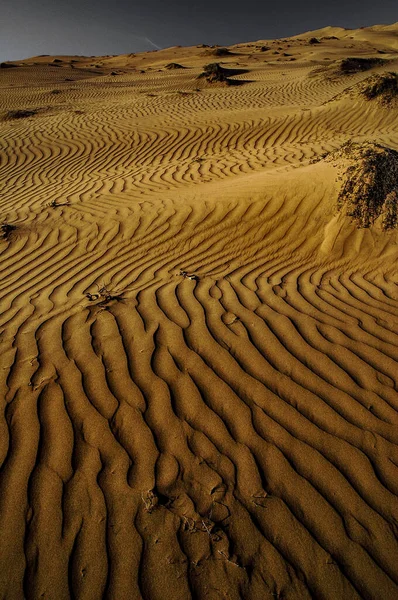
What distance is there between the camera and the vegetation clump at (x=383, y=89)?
35.2 ft

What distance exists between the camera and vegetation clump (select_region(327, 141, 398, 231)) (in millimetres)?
4305

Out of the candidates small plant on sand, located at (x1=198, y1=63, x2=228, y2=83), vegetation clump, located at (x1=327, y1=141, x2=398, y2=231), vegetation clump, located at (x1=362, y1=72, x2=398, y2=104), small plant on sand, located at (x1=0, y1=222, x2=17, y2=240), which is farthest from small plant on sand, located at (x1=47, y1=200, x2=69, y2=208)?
small plant on sand, located at (x1=198, y1=63, x2=228, y2=83)

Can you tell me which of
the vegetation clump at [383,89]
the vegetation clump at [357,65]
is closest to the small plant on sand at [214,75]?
the vegetation clump at [357,65]

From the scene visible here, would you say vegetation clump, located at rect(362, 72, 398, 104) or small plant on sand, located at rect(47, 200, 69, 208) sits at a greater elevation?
vegetation clump, located at rect(362, 72, 398, 104)

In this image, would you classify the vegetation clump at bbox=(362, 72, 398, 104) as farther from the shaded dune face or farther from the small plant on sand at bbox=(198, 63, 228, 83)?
the small plant on sand at bbox=(198, 63, 228, 83)

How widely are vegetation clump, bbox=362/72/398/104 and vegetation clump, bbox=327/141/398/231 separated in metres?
7.96

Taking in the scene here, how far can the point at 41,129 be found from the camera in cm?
1250

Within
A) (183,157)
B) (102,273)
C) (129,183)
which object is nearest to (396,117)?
(183,157)

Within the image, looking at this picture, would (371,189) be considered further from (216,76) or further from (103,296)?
(216,76)

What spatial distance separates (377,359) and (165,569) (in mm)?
1905

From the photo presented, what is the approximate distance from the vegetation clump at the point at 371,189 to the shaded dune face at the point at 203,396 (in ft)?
0.25

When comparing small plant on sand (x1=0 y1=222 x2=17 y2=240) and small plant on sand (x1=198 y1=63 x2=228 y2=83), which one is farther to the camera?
small plant on sand (x1=198 y1=63 x2=228 y2=83)

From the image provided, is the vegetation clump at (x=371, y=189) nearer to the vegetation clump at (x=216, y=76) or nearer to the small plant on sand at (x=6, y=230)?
the small plant on sand at (x=6, y=230)

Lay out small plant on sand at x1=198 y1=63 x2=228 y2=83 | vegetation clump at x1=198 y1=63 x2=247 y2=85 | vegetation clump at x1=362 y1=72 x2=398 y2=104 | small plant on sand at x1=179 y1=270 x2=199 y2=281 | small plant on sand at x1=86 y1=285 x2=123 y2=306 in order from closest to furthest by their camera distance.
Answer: small plant on sand at x1=86 y1=285 x2=123 y2=306 < small plant on sand at x1=179 y1=270 x2=199 y2=281 < vegetation clump at x1=362 y1=72 x2=398 y2=104 < vegetation clump at x1=198 y1=63 x2=247 y2=85 < small plant on sand at x1=198 y1=63 x2=228 y2=83
